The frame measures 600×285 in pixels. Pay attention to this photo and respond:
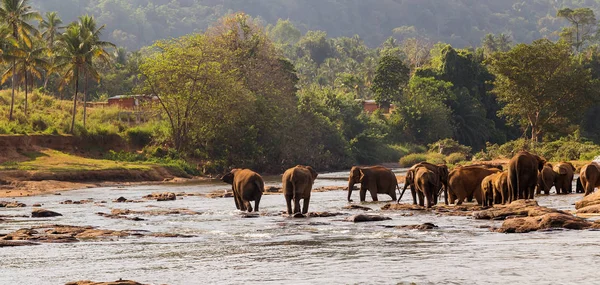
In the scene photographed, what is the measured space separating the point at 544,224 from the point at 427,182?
859 cm

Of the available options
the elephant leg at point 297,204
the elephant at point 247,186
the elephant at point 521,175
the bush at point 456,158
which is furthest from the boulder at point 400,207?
the bush at point 456,158

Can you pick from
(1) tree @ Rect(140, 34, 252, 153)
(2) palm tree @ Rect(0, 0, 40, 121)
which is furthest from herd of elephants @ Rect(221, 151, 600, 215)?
(2) palm tree @ Rect(0, 0, 40, 121)

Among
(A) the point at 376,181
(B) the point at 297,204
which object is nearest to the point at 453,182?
(A) the point at 376,181

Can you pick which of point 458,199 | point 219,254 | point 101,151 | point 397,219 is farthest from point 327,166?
point 219,254

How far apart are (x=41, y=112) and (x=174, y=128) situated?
1159 cm

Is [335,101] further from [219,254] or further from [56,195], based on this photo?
[219,254]

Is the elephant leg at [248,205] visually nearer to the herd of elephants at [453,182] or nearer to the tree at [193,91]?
the herd of elephants at [453,182]

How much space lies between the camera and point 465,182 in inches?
1208

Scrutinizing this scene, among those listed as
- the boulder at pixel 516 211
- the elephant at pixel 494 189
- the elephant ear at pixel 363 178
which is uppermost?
the elephant ear at pixel 363 178

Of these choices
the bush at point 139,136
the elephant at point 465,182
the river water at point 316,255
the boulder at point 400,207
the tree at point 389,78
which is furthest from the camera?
the tree at point 389,78

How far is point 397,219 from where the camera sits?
25594 millimetres

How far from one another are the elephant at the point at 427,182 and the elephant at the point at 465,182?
898 millimetres

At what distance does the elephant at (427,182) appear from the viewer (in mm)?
29359

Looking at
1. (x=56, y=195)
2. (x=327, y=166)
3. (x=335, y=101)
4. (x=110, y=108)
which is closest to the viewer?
(x=56, y=195)
